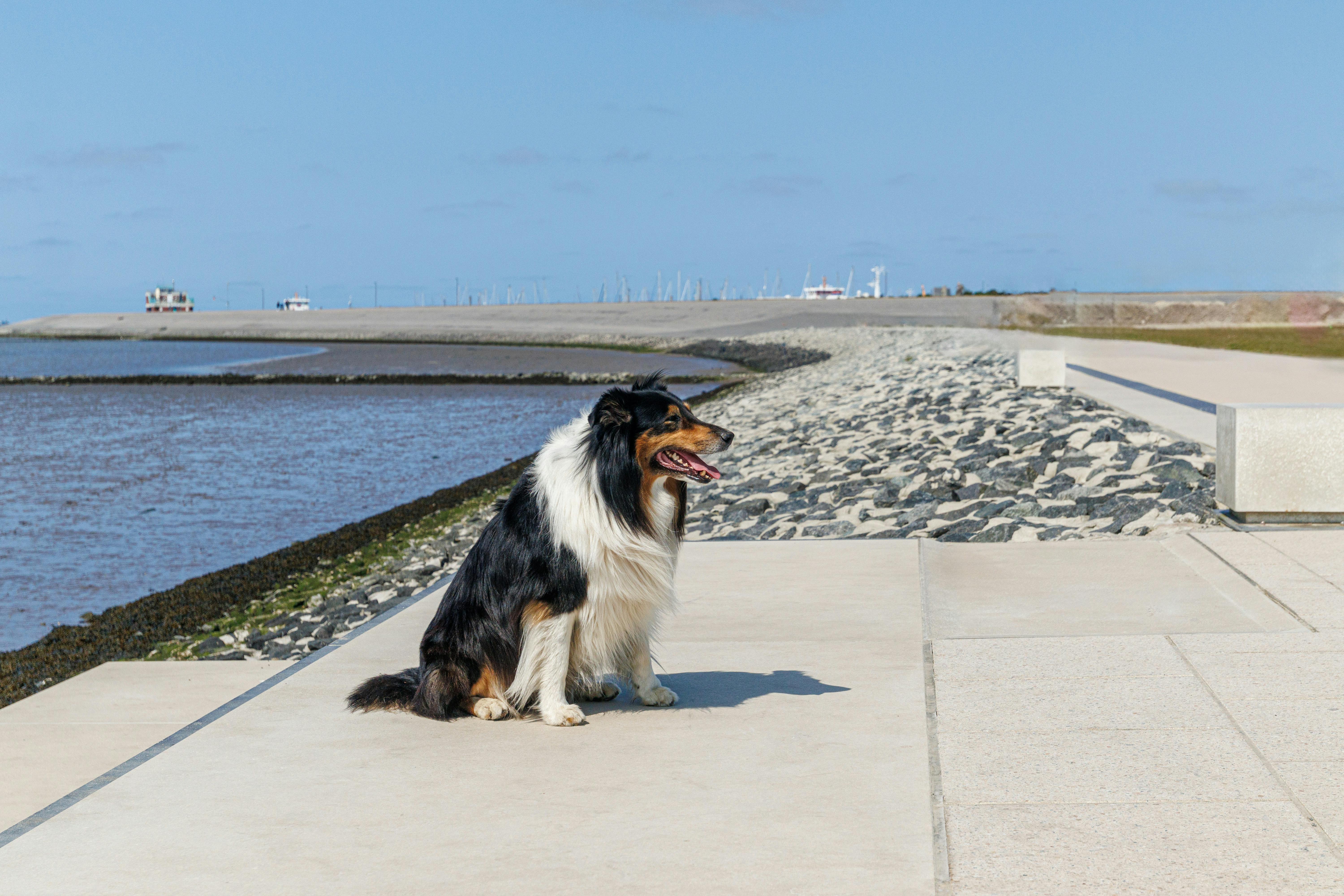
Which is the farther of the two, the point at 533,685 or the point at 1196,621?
the point at 1196,621

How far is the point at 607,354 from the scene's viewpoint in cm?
7119

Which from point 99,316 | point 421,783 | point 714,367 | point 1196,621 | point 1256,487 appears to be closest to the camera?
point 421,783

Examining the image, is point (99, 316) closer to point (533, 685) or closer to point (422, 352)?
point (422, 352)

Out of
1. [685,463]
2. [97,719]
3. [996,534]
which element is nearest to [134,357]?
[996,534]

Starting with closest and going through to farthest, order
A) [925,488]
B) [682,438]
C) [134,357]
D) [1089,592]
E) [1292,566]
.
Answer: [682,438]
[1089,592]
[1292,566]
[925,488]
[134,357]

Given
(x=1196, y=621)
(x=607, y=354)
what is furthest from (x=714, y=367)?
(x=1196, y=621)

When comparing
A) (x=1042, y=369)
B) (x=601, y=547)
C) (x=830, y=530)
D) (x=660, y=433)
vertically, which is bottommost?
(x=830, y=530)

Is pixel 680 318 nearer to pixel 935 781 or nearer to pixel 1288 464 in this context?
pixel 1288 464

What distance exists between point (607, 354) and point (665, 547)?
2626 inches

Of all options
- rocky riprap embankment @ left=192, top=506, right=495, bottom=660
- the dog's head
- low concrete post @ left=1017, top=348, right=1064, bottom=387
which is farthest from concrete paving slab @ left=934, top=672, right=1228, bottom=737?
low concrete post @ left=1017, top=348, right=1064, bottom=387

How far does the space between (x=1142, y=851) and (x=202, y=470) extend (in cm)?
1940

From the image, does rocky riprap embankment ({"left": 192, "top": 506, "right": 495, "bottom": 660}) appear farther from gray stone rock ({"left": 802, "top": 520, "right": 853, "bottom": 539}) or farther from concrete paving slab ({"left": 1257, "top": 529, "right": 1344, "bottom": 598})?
Answer: concrete paving slab ({"left": 1257, "top": 529, "right": 1344, "bottom": 598})

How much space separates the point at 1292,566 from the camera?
7.30m

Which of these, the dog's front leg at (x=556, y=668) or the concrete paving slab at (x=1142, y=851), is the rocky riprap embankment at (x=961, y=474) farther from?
the concrete paving slab at (x=1142, y=851)
